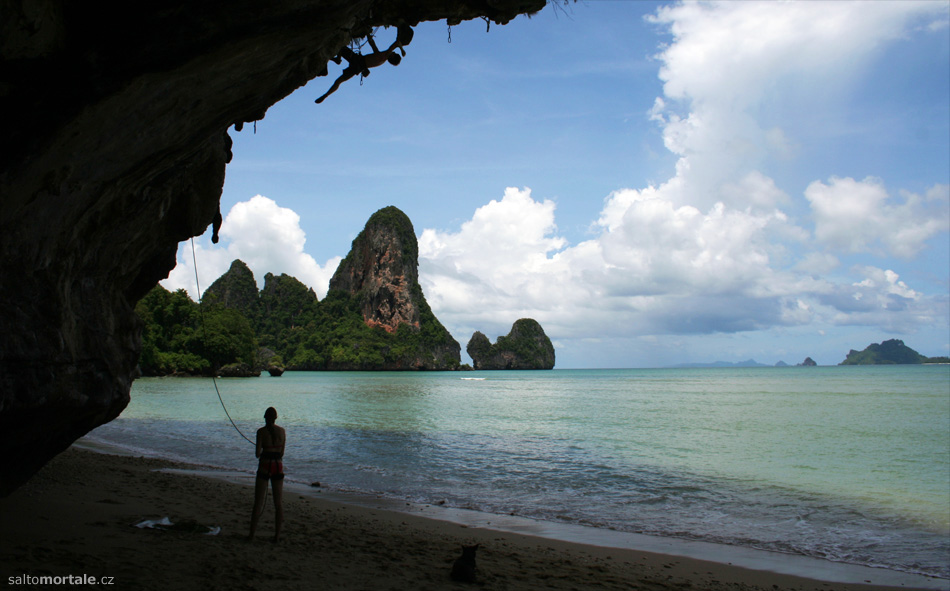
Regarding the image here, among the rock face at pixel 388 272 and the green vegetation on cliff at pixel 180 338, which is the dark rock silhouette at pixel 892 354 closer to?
the rock face at pixel 388 272

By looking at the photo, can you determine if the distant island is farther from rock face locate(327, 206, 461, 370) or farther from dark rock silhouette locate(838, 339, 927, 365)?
rock face locate(327, 206, 461, 370)

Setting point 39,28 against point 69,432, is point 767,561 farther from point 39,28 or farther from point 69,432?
point 39,28

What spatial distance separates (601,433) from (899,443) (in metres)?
9.67

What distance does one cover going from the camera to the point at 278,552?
5.17m

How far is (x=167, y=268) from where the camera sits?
21.6 feet

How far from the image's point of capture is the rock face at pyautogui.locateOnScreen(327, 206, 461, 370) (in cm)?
11781

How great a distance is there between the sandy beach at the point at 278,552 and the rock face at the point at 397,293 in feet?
344

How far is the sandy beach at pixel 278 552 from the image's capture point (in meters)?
4.28

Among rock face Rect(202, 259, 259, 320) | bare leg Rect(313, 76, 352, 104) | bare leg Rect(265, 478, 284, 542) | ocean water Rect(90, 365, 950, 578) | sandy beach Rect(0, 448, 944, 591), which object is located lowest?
ocean water Rect(90, 365, 950, 578)

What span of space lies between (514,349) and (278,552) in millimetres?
138780

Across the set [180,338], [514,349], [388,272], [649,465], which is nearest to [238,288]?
[388,272]

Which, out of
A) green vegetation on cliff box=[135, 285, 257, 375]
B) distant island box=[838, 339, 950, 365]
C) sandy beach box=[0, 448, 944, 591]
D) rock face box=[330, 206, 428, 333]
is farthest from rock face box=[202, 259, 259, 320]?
distant island box=[838, 339, 950, 365]

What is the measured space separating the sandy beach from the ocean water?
1.85 meters

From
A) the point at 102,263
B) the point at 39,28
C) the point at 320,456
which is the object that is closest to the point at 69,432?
the point at 102,263
